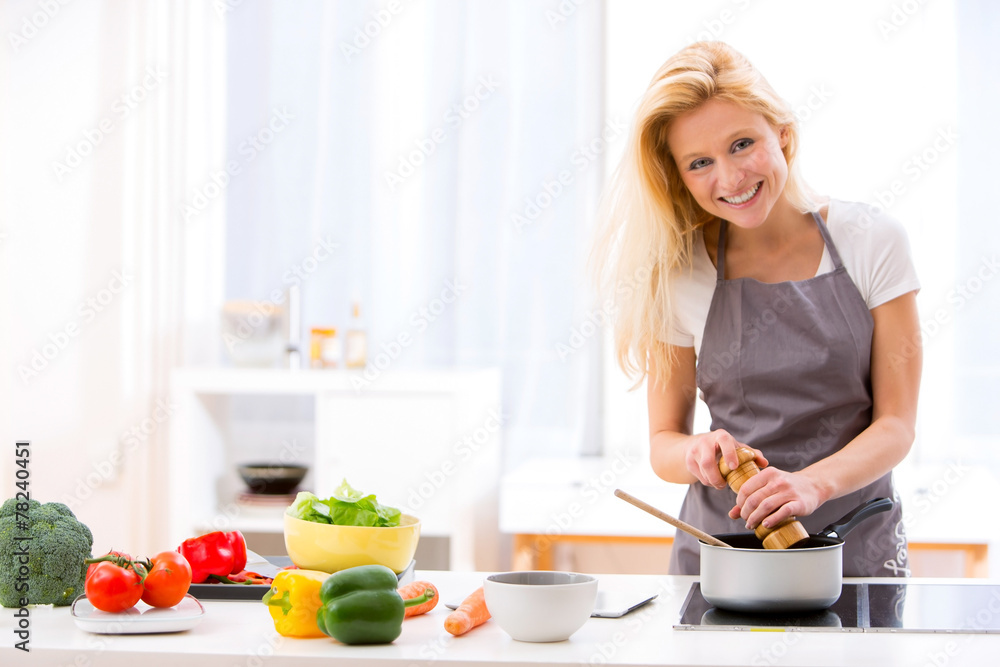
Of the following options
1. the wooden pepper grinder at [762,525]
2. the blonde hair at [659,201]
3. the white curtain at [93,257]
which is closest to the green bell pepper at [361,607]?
the wooden pepper grinder at [762,525]

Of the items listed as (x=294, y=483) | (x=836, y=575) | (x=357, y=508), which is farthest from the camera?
(x=294, y=483)

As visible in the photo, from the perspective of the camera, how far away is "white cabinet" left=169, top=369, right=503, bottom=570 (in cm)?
280

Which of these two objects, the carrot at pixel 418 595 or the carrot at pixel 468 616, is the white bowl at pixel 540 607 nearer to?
the carrot at pixel 468 616

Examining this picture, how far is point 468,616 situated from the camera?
115cm

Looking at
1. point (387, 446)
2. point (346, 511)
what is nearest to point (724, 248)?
point (346, 511)

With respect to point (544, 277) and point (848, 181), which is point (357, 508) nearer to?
point (544, 277)

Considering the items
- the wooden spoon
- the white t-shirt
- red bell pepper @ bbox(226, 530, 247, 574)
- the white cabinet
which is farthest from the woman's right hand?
the white cabinet

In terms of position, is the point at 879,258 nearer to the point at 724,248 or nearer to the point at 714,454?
the point at 724,248

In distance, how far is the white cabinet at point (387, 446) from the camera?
9.18 feet

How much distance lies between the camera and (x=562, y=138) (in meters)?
3.34

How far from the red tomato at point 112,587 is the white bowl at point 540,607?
443 millimetres

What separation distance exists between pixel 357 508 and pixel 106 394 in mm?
2297

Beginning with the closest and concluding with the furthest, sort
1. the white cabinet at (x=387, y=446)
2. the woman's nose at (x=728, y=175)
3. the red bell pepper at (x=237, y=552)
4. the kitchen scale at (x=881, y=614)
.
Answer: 1. the kitchen scale at (x=881, y=614)
2. the red bell pepper at (x=237, y=552)
3. the woman's nose at (x=728, y=175)
4. the white cabinet at (x=387, y=446)

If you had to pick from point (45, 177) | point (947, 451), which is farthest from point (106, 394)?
point (947, 451)
